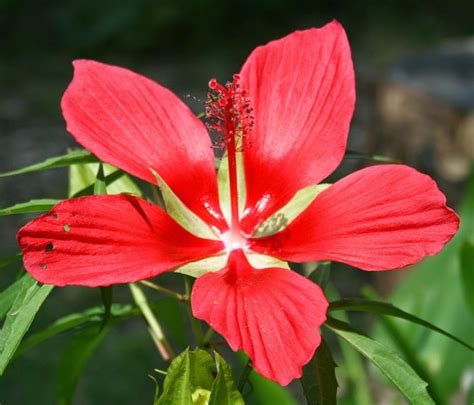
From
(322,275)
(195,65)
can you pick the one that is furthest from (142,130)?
(195,65)

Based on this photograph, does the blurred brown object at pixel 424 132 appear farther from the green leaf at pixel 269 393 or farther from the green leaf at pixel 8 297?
the green leaf at pixel 8 297

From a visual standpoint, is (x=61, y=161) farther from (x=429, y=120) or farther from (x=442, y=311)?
(x=429, y=120)

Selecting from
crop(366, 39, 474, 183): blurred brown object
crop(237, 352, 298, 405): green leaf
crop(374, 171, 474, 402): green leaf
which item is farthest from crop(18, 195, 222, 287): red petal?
crop(366, 39, 474, 183): blurred brown object

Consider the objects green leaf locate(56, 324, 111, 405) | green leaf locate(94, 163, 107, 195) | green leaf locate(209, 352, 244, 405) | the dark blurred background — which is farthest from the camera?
the dark blurred background

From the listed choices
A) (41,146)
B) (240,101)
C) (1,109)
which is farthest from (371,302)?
(1,109)

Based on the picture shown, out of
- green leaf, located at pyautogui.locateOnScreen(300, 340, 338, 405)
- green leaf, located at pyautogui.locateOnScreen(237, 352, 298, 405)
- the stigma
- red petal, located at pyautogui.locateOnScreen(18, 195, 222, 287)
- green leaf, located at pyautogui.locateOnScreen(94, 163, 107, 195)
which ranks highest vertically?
the stigma

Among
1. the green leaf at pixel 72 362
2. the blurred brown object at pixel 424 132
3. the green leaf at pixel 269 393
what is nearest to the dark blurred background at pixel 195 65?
the blurred brown object at pixel 424 132

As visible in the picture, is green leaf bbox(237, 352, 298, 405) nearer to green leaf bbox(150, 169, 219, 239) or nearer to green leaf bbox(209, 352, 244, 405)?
green leaf bbox(150, 169, 219, 239)
